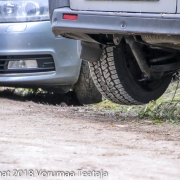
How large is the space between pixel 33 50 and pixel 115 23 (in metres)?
1.75

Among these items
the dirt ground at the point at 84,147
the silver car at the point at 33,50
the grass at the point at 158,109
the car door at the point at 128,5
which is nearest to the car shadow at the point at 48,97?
the grass at the point at 158,109

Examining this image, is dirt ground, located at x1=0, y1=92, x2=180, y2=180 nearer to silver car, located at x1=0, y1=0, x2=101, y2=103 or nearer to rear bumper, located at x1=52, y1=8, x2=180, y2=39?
rear bumper, located at x1=52, y1=8, x2=180, y2=39

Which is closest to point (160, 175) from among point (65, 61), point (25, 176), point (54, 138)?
point (25, 176)

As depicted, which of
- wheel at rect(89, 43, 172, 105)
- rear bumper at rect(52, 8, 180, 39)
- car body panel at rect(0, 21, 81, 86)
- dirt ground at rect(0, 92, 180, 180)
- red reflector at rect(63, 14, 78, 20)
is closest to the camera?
dirt ground at rect(0, 92, 180, 180)

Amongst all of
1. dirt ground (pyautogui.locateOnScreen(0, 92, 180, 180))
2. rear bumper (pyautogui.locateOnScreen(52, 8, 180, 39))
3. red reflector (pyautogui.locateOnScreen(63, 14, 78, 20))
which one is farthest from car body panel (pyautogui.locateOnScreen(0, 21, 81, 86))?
red reflector (pyautogui.locateOnScreen(63, 14, 78, 20))

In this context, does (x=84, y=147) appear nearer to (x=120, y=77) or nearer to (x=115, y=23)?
(x=115, y=23)

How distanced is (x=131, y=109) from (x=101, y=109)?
1.11 ft

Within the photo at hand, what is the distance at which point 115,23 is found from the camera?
13.1ft

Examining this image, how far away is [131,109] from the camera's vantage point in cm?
581

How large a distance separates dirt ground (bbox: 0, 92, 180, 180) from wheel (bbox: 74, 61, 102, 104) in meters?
0.93

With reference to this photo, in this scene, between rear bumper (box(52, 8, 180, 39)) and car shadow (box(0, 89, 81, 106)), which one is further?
car shadow (box(0, 89, 81, 106))

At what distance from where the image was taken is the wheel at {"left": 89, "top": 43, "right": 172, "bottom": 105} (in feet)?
15.7

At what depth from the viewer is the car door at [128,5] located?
379cm

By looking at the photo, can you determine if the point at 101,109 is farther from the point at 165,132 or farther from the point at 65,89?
the point at 165,132
